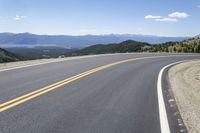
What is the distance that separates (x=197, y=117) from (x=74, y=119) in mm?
3055

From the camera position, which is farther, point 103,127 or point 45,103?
point 45,103

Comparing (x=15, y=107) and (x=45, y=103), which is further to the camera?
(x=45, y=103)

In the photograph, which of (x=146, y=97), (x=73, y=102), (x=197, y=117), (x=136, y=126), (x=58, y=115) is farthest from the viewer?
(x=146, y=97)

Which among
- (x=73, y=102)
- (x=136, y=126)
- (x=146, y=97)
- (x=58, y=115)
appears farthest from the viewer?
(x=146, y=97)

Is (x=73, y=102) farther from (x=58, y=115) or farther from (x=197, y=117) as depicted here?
(x=197, y=117)

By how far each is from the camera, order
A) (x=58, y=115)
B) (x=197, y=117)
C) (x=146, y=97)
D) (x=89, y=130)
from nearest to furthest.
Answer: (x=89, y=130) → (x=58, y=115) → (x=197, y=117) → (x=146, y=97)

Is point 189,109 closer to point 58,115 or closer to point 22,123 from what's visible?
point 58,115

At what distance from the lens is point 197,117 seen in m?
8.34

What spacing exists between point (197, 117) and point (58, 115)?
3344 mm

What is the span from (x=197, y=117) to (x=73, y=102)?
127 inches

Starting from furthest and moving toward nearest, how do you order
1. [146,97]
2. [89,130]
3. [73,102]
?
[146,97] < [73,102] < [89,130]

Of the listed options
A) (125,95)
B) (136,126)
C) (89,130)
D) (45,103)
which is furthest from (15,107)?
(125,95)

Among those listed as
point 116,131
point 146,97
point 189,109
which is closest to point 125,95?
point 146,97

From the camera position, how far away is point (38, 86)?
1170cm
